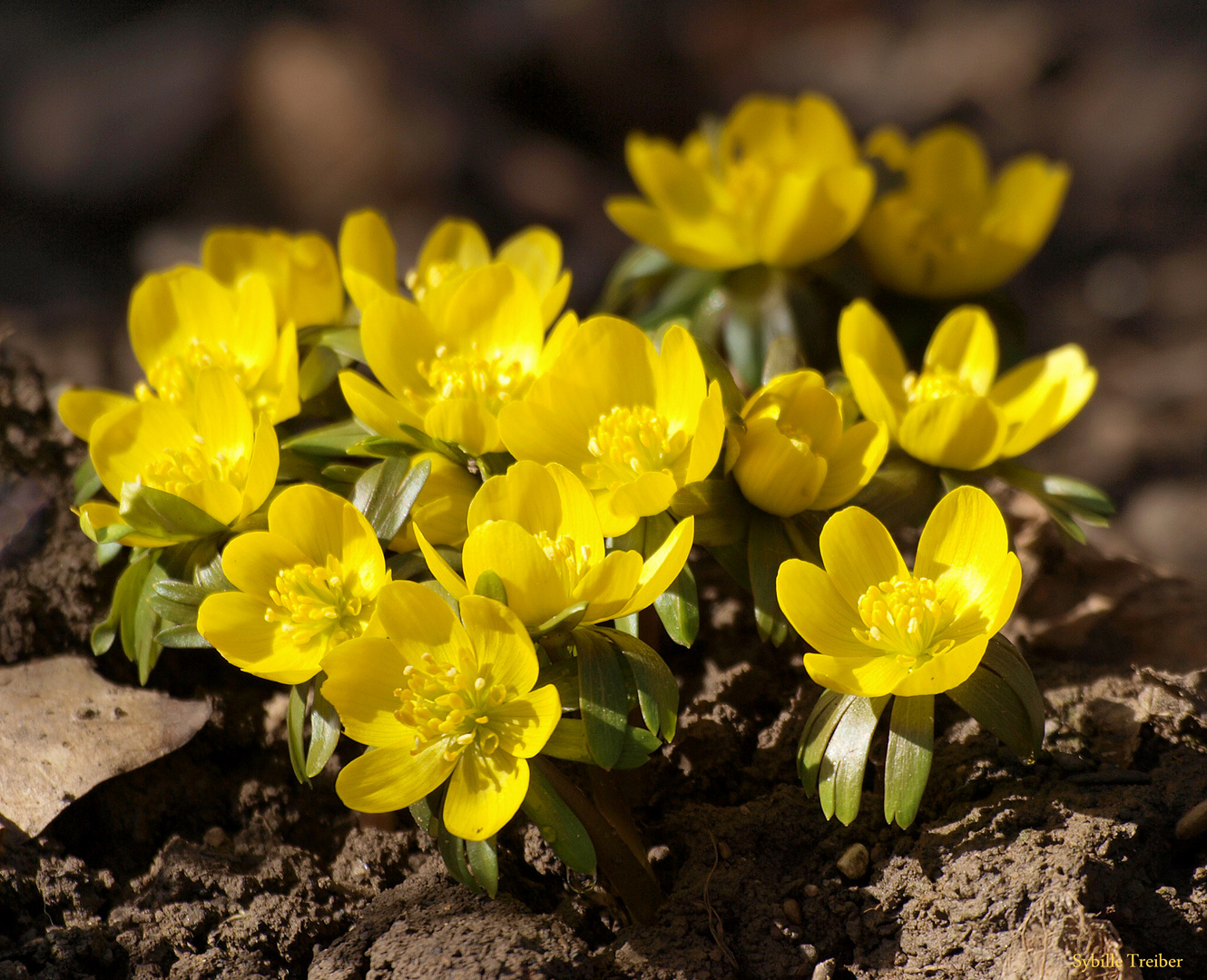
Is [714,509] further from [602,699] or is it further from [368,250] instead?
[368,250]

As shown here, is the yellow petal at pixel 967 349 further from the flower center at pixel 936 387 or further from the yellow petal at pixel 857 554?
the yellow petal at pixel 857 554

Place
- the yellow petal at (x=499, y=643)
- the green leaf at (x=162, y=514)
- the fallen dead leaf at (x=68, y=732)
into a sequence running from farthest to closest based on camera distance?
the fallen dead leaf at (x=68, y=732) < the green leaf at (x=162, y=514) < the yellow petal at (x=499, y=643)

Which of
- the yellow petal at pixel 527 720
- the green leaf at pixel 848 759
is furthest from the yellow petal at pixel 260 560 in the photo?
the green leaf at pixel 848 759

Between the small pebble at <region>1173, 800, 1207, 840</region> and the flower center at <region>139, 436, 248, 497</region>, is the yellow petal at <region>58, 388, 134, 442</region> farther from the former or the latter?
the small pebble at <region>1173, 800, 1207, 840</region>

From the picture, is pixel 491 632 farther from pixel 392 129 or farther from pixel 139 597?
pixel 392 129

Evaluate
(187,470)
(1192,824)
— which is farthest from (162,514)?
(1192,824)

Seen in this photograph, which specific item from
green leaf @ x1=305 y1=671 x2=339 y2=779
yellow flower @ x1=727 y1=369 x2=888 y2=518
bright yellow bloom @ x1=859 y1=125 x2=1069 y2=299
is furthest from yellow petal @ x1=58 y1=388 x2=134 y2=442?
bright yellow bloom @ x1=859 y1=125 x2=1069 y2=299

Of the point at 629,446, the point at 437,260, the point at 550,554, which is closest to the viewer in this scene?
the point at 550,554
